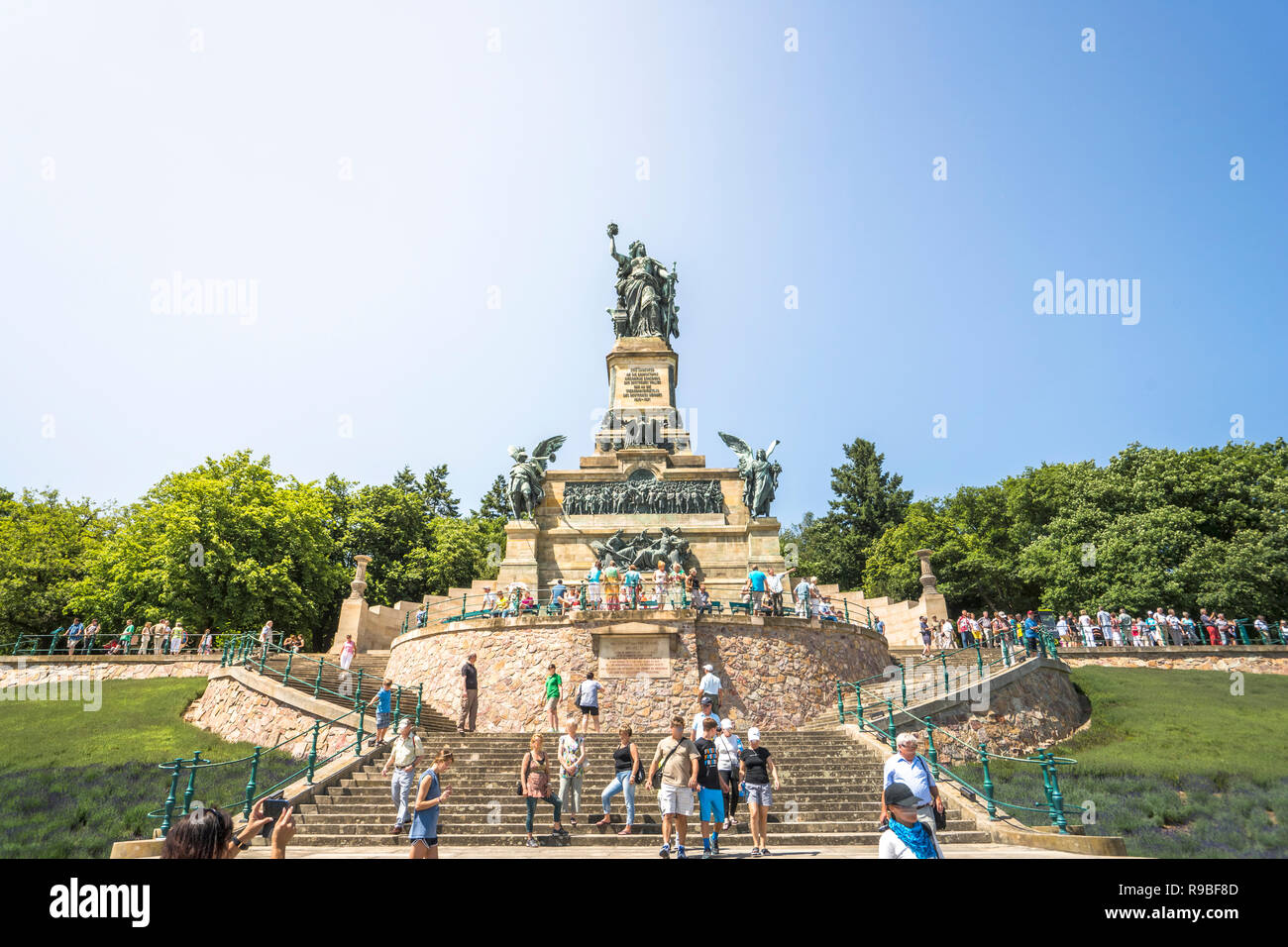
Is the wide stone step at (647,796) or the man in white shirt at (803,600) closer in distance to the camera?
the wide stone step at (647,796)

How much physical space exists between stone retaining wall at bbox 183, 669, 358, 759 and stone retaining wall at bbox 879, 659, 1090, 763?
500 inches

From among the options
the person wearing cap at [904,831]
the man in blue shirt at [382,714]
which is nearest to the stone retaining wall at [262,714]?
the man in blue shirt at [382,714]

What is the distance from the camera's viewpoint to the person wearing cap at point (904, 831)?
541 cm

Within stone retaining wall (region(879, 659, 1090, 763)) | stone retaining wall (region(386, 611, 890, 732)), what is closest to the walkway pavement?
stone retaining wall (region(879, 659, 1090, 763))

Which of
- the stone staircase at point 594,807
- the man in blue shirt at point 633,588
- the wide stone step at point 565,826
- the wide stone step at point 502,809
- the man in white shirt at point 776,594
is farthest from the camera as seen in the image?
the man in white shirt at point 776,594

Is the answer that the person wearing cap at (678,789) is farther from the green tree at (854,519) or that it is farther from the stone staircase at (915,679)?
the green tree at (854,519)

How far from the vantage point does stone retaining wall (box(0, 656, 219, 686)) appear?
26125 mm

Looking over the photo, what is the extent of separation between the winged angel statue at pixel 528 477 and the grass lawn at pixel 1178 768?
18410 mm

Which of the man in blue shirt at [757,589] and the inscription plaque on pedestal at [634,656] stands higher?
the man in blue shirt at [757,589]

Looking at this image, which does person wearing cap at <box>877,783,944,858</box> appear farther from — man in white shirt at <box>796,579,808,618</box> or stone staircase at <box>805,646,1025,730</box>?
man in white shirt at <box>796,579,808,618</box>

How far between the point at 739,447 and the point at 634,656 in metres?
13.8

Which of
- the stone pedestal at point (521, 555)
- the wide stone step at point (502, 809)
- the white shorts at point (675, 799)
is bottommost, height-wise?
the wide stone step at point (502, 809)

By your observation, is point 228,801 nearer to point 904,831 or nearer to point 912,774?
point 912,774
